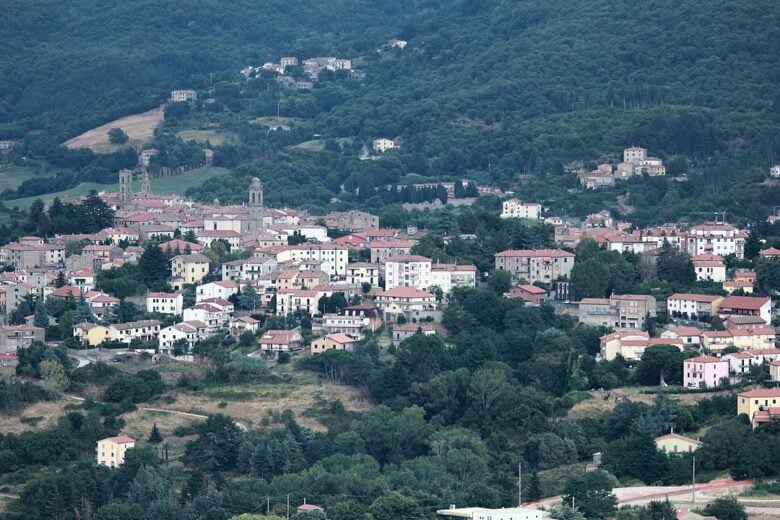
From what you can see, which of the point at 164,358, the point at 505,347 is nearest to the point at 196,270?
the point at 164,358

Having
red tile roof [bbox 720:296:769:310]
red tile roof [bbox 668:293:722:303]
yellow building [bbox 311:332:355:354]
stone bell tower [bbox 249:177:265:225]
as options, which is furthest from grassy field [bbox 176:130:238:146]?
red tile roof [bbox 720:296:769:310]

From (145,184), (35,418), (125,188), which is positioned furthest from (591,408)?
(145,184)

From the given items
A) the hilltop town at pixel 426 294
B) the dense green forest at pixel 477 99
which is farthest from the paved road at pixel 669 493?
the dense green forest at pixel 477 99

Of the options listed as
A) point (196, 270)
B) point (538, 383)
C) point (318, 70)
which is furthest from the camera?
point (318, 70)

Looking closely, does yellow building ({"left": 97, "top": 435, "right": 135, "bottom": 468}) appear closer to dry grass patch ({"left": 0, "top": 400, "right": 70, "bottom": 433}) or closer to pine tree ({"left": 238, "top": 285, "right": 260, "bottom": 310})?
dry grass patch ({"left": 0, "top": 400, "right": 70, "bottom": 433})

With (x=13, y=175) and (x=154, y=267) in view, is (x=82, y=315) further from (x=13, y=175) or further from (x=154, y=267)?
(x=13, y=175)

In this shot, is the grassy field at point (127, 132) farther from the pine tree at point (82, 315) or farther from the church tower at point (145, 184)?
the pine tree at point (82, 315)

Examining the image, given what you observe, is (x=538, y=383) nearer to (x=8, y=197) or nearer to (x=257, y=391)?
(x=257, y=391)
